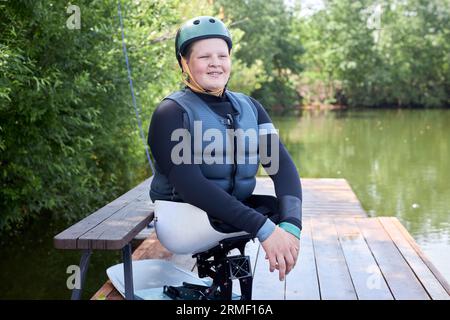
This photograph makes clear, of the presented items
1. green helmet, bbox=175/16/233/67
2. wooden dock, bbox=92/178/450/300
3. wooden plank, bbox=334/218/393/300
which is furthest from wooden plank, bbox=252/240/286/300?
green helmet, bbox=175/16/233/67

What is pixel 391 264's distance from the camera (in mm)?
4379

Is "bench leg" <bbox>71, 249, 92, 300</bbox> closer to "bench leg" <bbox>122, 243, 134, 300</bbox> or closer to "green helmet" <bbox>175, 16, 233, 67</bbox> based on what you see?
"bench leg" <bbox>122, 243, 134, 300</bbox>

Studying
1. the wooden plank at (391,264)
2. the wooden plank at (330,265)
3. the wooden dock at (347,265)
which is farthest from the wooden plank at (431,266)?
the wooden plank at (330,265)

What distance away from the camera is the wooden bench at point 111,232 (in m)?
2.80

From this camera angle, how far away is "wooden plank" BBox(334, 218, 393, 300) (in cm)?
377

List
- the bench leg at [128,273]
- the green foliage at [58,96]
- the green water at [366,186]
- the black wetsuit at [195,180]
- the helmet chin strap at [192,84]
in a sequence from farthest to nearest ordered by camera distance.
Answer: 1. the green water at [366,186]
2. the green foliage at [58,96]
3. the bench leg at [128,273]
4. the helmet chin strap at [192,84]
5. the black wetsuit at [195,180]

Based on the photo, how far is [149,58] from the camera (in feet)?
25.4

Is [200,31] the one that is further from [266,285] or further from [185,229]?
[266,285]

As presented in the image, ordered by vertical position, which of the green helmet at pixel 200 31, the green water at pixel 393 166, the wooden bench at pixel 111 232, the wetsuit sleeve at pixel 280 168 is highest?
the green helmet at pixel 200 31

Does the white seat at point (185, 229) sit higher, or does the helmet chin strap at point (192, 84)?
the helmet chin strap at point (192, 84)

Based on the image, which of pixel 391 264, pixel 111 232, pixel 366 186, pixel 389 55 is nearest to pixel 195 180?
pixel 111 232

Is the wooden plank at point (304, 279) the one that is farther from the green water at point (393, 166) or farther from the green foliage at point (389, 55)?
the green foliage at point (389, 55)

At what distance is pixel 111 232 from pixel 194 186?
0.43m

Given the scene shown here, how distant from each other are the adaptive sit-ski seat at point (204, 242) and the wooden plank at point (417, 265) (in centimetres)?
128
